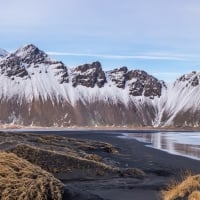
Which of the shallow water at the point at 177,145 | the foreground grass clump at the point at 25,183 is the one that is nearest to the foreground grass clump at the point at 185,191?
the foreground grass clump at the point at 25,183

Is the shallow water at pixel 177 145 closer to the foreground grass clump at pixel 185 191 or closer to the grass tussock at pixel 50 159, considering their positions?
the grass tussock at pixel 50 159

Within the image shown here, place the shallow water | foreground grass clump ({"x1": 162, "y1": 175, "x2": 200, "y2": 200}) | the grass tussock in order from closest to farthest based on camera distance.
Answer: foreground grass clump ({"x1": 162, "y1": 175, "x2": 200, "y2": 200}), the grass tussock, the shallow water

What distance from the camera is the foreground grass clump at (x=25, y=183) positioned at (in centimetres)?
1245

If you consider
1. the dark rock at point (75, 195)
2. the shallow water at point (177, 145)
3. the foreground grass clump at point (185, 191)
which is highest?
the foreground grass clump at point (185, 191)

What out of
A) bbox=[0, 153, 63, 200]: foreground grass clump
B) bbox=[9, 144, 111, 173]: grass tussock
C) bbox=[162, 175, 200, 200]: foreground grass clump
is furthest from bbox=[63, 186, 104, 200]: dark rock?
bbox=[9, 144, 111, 173]: grass tussock

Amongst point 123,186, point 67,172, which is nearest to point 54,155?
point 67,172

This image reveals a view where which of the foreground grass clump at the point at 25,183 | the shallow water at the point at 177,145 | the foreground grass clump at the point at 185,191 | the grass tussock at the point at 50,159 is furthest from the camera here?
the shallow water at the point at 177,145

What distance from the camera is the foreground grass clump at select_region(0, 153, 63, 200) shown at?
40.8ft

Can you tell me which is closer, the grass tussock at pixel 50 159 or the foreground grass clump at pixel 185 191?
the foreground grass clump at pixel 185 191

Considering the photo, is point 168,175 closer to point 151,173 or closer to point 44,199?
point 151,173

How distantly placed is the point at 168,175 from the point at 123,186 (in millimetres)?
6245

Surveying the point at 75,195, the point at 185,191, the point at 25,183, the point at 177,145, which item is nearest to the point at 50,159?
the point at 75,195

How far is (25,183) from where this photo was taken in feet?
41.8

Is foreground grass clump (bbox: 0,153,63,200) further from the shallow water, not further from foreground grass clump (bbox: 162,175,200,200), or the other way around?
the shallow water
